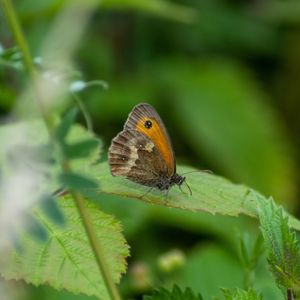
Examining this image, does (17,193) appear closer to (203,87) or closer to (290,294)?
(290,294)

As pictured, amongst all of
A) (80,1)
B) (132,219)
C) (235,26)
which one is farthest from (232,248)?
(235,26)

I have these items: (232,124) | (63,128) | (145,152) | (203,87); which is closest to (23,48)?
(63,128)

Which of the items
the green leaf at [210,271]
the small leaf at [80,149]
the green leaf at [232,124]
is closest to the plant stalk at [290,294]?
the small leaf at [80,149]

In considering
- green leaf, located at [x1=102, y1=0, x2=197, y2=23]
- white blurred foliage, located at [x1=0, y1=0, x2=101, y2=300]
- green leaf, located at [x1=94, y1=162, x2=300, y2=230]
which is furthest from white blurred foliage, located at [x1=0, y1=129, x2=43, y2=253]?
green leaf, located at [x1=102, y1=0, x2=197, y2=23]

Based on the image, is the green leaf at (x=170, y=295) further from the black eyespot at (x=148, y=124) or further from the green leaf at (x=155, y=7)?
the green leaf at (x=155, y=7)

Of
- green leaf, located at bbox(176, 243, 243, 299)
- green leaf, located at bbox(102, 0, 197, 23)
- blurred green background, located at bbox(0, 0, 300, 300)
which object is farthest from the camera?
blurred green background, located at bbox(0, 0, 300, 300)

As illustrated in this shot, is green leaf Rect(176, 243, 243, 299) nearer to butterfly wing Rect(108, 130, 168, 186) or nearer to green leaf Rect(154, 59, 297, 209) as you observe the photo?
butterfly wing Rect(108, 130, 168, 186)
